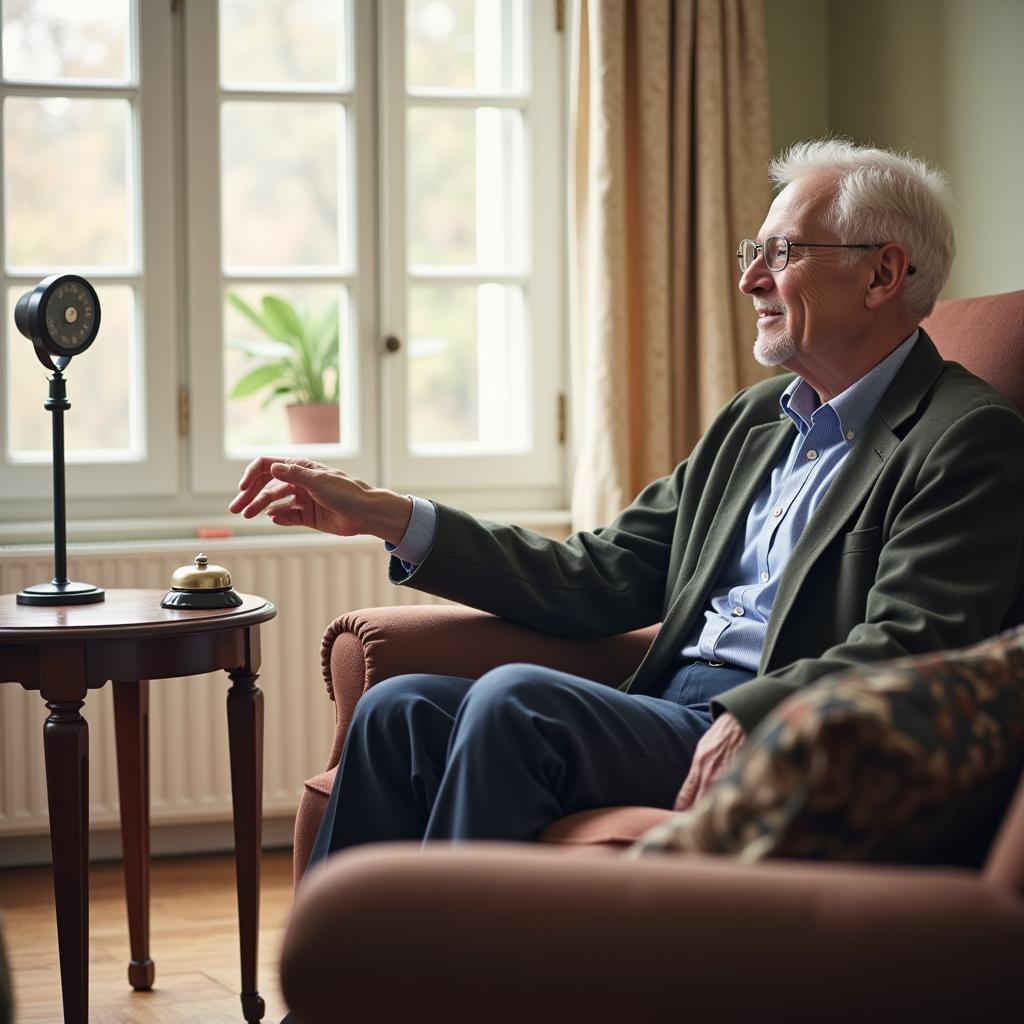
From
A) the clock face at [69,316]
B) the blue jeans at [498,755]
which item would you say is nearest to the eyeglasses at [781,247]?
the blue jeans at [498,755]

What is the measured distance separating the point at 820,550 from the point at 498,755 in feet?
1.82

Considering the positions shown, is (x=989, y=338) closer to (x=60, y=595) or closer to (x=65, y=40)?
(x=60, y=595)

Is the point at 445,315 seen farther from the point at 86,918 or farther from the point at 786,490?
the point at 86,918

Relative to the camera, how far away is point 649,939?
86cm

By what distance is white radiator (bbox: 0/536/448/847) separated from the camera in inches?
110

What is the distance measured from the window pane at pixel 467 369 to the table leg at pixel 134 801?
1.03 metres

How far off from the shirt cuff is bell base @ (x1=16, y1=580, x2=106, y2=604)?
48cm

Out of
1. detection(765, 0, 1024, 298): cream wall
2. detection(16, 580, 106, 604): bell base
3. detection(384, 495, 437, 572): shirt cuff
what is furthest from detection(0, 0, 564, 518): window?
detection(384, 495, 437, 572): shirt cuff

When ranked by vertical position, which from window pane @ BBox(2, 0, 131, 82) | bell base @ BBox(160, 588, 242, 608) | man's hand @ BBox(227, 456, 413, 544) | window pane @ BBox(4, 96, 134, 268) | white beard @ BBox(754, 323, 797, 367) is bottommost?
bell base @ BBox(160, 588, 242, 608)

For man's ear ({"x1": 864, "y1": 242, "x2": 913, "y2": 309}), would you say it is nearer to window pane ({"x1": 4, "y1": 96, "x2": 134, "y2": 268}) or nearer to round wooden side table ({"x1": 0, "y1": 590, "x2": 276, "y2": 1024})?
round wooden side table ({"x1": 0, "y1": 590, "x2": 276, "y2": 1024})

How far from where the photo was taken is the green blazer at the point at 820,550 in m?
1.61


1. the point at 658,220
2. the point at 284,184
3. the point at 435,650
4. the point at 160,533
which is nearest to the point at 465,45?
the point at 284,184

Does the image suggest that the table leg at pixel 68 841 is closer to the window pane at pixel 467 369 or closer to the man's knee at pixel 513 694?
the man's knee at pixel 513 694

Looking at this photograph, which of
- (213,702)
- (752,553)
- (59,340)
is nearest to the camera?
(752,553)
